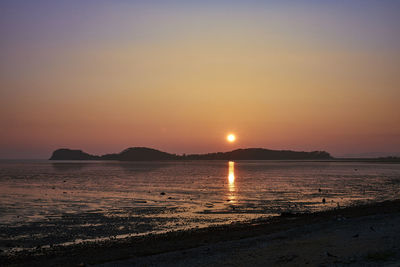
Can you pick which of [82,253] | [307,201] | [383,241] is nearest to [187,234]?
[82,253]

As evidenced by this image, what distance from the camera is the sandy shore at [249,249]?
15289mm

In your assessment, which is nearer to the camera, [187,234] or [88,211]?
[187,234]

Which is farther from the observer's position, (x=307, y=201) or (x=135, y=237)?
(x=307, y=201)

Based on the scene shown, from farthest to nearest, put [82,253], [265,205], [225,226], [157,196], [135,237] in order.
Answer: [157,196], [265,205], [225,226], [135,237], [82,253]

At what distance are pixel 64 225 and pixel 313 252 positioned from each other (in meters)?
18.8

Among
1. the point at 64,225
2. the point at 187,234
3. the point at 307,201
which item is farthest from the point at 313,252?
the point at 307,201

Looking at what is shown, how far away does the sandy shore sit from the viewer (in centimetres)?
1529

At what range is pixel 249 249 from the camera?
1800 centimetres

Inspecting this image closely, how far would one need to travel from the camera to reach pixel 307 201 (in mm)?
43438

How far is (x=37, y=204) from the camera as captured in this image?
4078 cm

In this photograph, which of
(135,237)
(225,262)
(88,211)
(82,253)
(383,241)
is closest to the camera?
(225,262)

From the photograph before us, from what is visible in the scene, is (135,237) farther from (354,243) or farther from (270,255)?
(354,243)

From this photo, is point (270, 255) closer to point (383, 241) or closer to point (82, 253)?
point (383, 241)

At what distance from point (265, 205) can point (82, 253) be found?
2347 cm
